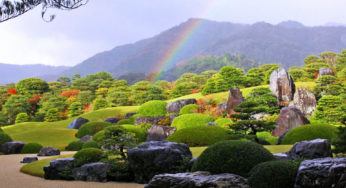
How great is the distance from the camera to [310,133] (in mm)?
10945

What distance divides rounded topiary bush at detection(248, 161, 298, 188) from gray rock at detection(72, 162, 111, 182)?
4.46 m

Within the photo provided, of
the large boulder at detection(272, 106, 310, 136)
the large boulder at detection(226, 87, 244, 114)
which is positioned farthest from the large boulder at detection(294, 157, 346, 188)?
the large boulder at detection(226, 87, 244, 114)

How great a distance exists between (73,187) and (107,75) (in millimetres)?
40854

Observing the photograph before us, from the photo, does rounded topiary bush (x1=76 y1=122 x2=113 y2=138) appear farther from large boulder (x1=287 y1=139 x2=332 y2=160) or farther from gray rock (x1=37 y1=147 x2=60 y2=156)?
large boulder (x1=287 y1=139 x2=332 y2=160)

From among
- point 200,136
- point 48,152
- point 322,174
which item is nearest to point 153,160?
point 322,174

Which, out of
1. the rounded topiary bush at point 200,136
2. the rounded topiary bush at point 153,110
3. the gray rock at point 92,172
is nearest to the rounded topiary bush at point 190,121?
the rounded topiary bush at point 200,136

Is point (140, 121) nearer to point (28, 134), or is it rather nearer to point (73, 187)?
point (28, 134)

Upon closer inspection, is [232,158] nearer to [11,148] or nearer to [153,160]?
[153,160]

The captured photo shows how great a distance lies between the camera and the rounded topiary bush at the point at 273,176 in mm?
4668

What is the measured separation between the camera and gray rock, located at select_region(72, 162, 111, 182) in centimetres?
777

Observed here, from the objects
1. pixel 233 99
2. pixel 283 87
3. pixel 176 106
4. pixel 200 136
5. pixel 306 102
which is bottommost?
pixel 200 136

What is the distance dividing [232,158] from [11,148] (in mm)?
15978

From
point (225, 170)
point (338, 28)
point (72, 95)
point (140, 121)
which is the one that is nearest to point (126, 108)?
point (140, 121)

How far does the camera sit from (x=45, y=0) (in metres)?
9.27
